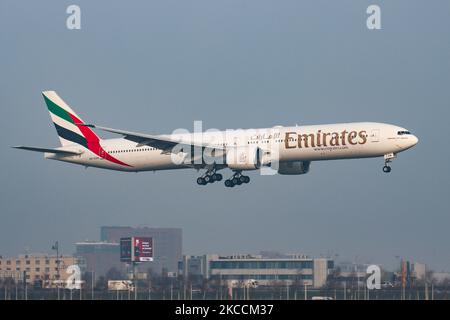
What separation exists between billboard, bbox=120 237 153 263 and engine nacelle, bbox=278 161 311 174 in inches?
1498

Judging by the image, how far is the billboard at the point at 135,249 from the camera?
120m

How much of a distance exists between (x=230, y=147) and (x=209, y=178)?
500 centimetres

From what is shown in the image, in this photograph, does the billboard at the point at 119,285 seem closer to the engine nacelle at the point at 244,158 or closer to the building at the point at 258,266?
the engine nacelle at the point at 244,158

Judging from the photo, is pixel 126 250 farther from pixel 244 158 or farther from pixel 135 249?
pixel 244 158

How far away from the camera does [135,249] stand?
122562 millimetres

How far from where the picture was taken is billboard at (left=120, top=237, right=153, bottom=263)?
120m

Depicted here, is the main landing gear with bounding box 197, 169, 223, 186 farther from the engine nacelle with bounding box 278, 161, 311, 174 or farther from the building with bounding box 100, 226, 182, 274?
the building with bounding box 100, 226, 182, 274

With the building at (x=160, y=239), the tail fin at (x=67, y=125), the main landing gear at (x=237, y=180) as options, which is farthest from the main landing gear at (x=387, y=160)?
the building at (x=160, y=239)

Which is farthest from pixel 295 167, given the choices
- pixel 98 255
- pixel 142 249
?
pixel 98 255

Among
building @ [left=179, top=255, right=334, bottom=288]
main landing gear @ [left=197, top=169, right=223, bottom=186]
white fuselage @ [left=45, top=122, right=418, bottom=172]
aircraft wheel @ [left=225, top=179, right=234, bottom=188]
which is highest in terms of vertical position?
white fuselage @ [left=45, top=122, right=418, bottom=172]

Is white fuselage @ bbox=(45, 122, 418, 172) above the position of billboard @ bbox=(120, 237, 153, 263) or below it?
above

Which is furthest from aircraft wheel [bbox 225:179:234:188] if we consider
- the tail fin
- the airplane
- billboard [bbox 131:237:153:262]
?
billboard [bbox 131:237:153:262]

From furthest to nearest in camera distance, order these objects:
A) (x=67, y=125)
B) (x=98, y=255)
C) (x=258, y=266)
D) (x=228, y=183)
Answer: (x=98, y=255), (x=258, y=266), (x=67, y=125), (x=228, y=183)
